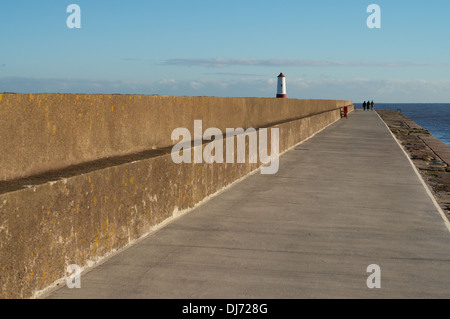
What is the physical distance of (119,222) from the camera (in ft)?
18.8

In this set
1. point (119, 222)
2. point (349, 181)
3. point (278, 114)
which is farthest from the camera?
point (278, 114)

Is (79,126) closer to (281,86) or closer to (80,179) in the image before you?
(80,179)

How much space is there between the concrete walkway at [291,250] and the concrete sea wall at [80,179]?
0.77ft

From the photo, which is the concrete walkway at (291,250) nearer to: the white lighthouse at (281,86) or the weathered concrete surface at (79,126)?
the weathered concrete surface at (79,126)

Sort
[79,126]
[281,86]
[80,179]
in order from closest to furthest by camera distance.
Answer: [80,179] < [79,126] < [281,86]

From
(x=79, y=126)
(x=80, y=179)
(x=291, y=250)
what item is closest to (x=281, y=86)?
(x=291, y=250)

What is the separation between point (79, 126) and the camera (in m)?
5.70

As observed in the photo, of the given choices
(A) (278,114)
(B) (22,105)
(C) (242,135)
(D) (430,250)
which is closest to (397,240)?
(D) (430,250)

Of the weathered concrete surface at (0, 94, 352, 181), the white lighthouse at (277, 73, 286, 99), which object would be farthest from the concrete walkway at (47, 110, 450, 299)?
the white lighthouse at (277, 73, 286, 99)

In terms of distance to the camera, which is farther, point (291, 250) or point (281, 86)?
point (281, 86)

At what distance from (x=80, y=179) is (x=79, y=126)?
904 millimetres

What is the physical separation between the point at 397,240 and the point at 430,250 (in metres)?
0.42

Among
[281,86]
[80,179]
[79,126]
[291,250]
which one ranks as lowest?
[291,250]

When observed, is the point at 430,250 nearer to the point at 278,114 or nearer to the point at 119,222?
the point at 119,222
